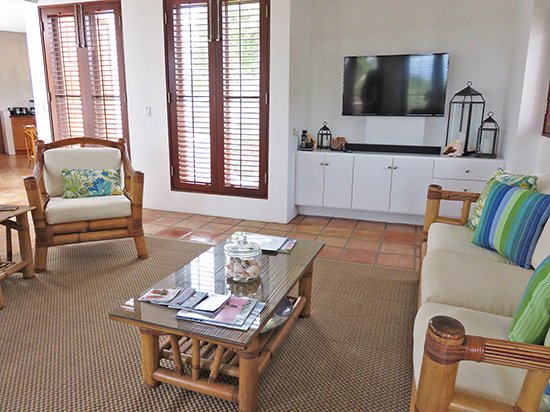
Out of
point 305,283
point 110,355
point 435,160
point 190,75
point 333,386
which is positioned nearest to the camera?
point 333,386

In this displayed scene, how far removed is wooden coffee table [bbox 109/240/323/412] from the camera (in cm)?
159

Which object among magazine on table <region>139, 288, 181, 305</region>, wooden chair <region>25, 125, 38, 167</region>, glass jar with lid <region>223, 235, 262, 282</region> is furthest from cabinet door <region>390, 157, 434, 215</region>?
wooden chair <region>25, 125, 38, 167</region>

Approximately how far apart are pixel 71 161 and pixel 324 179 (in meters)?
2.47

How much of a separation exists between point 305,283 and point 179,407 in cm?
100

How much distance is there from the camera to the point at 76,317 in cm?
250

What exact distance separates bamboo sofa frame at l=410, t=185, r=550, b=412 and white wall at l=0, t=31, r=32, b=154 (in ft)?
34.9

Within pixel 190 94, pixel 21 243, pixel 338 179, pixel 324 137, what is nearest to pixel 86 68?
pixel 190 94


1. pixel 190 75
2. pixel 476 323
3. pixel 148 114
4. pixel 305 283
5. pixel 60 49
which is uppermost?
pixel 60 49

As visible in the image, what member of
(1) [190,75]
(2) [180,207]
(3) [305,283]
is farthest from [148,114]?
(3) [305,283]

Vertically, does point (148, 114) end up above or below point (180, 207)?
above

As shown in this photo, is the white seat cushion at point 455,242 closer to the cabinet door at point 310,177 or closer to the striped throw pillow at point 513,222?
the striped throw pillow at point 513,222

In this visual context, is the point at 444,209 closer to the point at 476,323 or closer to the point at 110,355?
the point at 476,323

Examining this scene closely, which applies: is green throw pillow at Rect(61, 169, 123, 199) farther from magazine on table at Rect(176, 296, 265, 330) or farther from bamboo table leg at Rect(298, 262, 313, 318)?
magazine on table at Rect(176, 296, 265, 330)

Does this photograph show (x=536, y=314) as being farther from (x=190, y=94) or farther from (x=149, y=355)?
(x=190, y=94)
